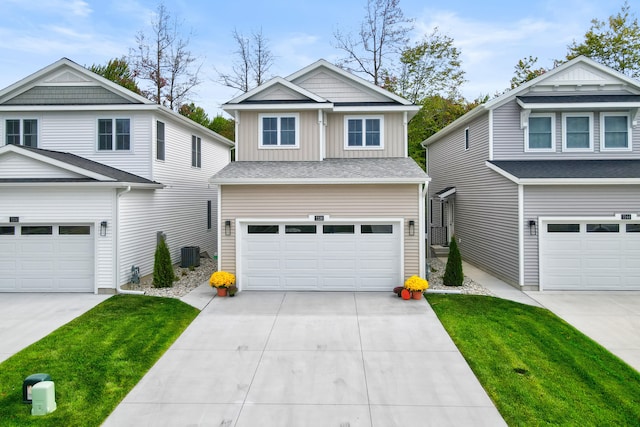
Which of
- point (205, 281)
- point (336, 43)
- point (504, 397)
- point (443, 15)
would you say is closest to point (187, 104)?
point (336, 43)

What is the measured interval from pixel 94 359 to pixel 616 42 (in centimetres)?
3288

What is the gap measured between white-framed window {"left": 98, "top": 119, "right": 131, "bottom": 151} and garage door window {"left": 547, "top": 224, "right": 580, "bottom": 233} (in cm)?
1434

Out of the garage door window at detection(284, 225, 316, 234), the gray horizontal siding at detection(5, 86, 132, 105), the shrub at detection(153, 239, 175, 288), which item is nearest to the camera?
the garage door window at detection(284, 225, 316, 234)

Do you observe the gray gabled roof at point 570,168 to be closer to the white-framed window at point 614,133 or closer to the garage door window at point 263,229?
the white-framed window at point 614,133

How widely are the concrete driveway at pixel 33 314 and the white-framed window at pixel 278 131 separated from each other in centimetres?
715

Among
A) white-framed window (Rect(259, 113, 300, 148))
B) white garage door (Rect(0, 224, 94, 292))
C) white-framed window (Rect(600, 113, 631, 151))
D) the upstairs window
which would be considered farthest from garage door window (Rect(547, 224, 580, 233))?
white garage door (Rect(0, 224, 94, 292))

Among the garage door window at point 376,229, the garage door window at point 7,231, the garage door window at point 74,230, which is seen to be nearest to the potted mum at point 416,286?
the garage door window at point 376,229

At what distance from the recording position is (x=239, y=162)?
14922mm

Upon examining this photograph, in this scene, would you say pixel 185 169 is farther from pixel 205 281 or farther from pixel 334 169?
pixel 334 169

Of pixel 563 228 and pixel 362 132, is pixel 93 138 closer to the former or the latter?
pixel 362 132

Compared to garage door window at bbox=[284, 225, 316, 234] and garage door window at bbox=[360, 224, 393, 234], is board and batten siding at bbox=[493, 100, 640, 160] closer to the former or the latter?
garage door window at bbox=[360, 224, 393, 234]

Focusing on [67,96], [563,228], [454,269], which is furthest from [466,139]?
[67,96]

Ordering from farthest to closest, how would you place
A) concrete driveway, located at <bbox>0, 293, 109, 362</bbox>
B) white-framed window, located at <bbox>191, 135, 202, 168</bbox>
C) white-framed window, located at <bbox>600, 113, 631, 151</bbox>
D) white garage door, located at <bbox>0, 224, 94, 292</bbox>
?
white-framed window, located at <bbox>191, 135, 202, 168</bbox> → white-framed window, located at <bbox>600, 113, 631, 151</bbox> → white garage door, located at <bbox>0, 224, 94, 292</bbox> → concrete driveway, located at <bbox>0, 293, 109, 362</bbox>

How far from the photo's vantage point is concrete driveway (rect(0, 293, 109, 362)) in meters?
9.09
